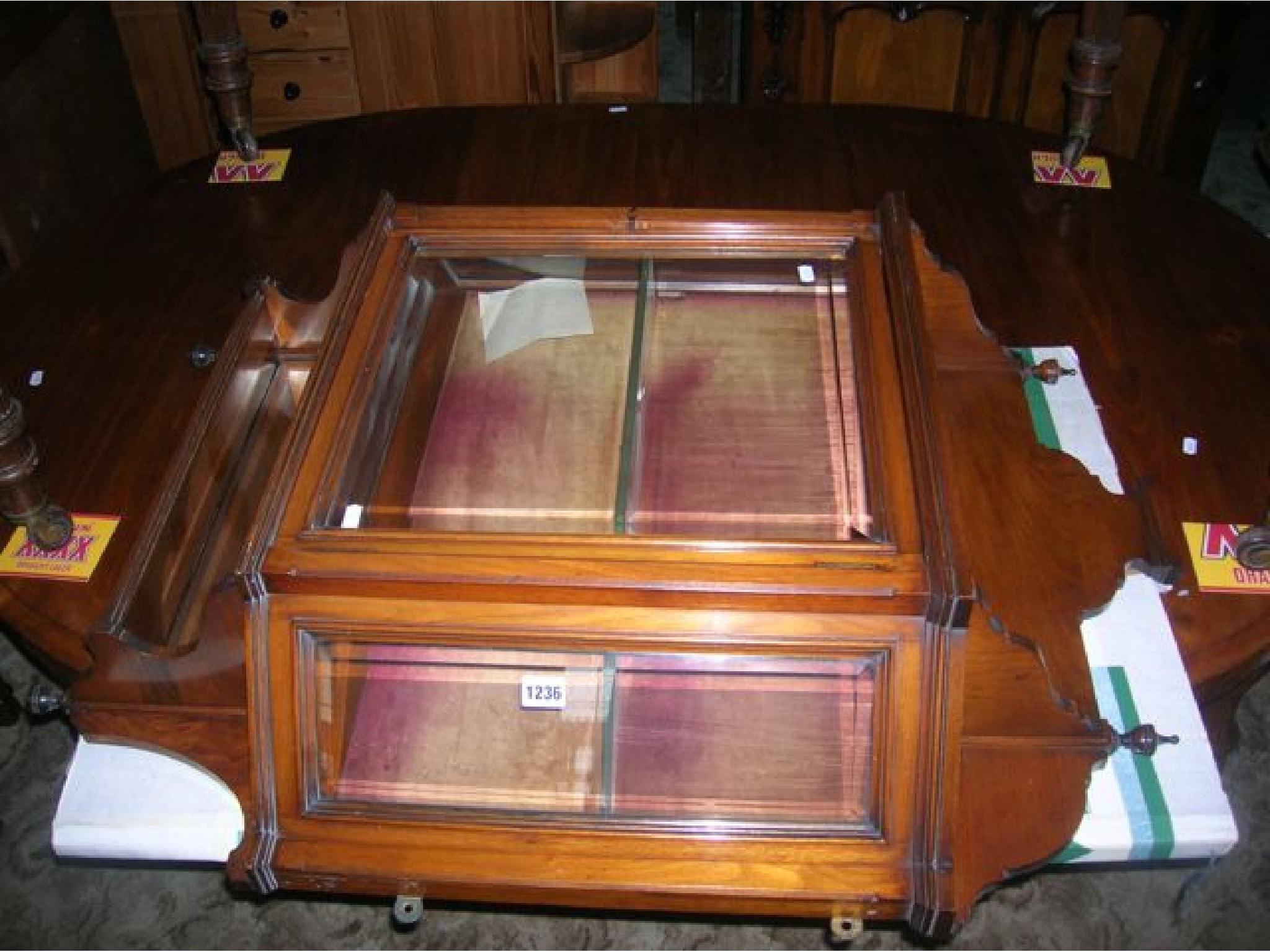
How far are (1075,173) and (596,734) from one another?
1465 millimetres

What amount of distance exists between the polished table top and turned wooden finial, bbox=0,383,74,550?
0.21 feet

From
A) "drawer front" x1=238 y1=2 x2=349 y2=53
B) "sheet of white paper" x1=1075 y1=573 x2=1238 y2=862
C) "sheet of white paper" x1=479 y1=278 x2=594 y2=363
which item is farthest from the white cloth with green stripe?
"drawer front" x1=238 y1=2 x2=349 y2=53

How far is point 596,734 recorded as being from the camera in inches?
41.5

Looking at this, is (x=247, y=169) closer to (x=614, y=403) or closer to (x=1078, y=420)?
(x=614, y=403)

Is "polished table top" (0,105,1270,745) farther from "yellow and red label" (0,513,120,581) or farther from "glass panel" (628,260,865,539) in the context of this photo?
"glass panel" (628,260,865,539)

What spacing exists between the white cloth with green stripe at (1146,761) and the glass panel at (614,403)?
40 cm

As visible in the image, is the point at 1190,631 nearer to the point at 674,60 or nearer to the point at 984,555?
the point at 984,555

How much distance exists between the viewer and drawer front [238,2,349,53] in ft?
8.97

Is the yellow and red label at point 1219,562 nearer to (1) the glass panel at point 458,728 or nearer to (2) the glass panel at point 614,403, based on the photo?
(2) the glass panel at point 614,403

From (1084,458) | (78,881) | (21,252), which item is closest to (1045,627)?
(1084,458)

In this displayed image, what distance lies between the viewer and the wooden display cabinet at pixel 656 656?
3.09ft

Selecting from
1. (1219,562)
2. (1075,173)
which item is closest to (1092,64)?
(1075,173)

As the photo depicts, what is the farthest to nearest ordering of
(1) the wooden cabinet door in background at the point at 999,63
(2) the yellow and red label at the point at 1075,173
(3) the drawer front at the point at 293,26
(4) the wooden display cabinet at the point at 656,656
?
1. (3) the drawer front at the point at 293,26
2. (1) the wooden cabinet door in background at the point at 999,63
3. (2) the yellow and red label at the point at 1075,173
4. (4) the wooden display cabinet at the point at 656,656

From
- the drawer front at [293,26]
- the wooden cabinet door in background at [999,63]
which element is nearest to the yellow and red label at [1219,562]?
the wooden cabinet door in background at [999,63]
